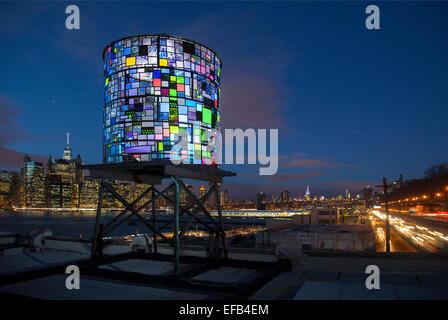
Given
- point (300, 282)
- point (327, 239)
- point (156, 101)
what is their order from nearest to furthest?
point (300, 282)
point (156, 101)
point (327, 239)

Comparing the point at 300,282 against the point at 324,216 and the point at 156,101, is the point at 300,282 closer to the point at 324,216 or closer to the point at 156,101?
the point at 156,101

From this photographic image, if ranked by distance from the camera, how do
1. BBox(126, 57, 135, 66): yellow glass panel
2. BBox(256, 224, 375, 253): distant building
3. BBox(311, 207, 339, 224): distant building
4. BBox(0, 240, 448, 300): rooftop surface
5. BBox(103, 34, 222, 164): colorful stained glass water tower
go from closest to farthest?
BBox(0, 240, 448, 300): rooftop surface < BBox(103, 34, 222, 164): colorful stained glass water tower < BBox(126, 57, 135, 66): yellow glass panel < BBox(256, 224, 375, 253): distant building < BBox(311, 207, 339, 224): distant building

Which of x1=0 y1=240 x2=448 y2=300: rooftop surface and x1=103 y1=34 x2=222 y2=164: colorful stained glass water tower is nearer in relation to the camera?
x1=0 y1=240 x2=448 y2=300: rooftop surface

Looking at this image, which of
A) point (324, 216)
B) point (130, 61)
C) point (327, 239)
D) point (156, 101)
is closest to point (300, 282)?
point (156, 101)

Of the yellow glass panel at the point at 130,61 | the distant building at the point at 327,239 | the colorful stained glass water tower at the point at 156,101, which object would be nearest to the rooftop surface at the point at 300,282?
the colorful stained glass water tower at the point at 156,101

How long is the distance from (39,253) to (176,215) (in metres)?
10.1

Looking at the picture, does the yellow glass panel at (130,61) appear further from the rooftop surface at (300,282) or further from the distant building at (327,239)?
the distant building at (327,239)

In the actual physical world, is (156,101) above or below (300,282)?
above

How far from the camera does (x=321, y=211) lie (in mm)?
110875

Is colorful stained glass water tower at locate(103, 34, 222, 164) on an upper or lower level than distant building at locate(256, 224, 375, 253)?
upper

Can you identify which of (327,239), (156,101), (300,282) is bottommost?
(327,239)

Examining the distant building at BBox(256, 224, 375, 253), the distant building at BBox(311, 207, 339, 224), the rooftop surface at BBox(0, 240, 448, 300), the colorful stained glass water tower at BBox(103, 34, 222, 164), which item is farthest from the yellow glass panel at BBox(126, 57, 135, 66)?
the distant building at BBox(311, 207, 339, 224)

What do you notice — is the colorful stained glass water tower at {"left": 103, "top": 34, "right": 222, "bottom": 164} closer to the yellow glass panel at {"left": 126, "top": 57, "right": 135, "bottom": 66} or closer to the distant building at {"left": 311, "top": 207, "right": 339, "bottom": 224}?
the yellow glass panel at {"left": 126, "top": 57, "right": 135, "bottom": 66}

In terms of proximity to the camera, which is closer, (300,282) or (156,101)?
(300,282)
